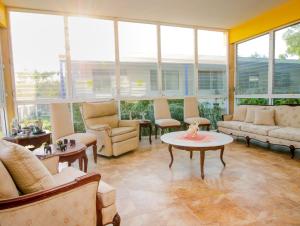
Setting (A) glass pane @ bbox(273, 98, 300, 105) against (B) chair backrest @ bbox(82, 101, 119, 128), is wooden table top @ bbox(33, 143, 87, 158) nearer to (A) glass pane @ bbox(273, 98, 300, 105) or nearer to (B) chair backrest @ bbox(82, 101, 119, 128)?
(B) chair backrest @ bbox(82, 101, 119, 128)

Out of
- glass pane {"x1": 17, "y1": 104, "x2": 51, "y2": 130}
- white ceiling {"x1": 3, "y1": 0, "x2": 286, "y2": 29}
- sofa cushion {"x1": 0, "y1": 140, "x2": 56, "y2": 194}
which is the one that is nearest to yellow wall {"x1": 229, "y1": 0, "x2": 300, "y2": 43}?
white ceiling {"x1": 3, "y1": 0, "x2": 286, "y2": 29}

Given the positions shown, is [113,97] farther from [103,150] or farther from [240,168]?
[240,168]

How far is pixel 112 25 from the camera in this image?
16.1 ft

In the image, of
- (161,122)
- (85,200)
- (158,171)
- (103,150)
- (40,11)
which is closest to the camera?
(85,200)

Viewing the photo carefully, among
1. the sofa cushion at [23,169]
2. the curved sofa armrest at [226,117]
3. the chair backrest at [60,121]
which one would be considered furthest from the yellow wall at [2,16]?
the curved sofa armrest at [226,117]

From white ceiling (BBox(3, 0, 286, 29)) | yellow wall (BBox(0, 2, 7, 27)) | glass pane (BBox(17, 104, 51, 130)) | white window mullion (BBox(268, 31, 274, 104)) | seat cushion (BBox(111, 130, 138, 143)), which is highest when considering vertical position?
white ceiling (BBox(3, 0, 286, 29))

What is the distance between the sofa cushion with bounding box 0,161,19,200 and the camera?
Result: 3.74 feet

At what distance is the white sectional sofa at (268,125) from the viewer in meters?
3.55

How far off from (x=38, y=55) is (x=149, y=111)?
2.86m

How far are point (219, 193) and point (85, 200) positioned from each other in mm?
1607

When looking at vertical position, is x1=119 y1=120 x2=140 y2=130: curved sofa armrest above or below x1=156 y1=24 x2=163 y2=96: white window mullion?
below

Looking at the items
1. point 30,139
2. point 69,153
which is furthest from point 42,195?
point 30,139

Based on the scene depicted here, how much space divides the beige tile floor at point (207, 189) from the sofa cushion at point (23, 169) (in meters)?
0.92

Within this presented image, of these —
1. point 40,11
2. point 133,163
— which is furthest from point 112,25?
point 133,163
